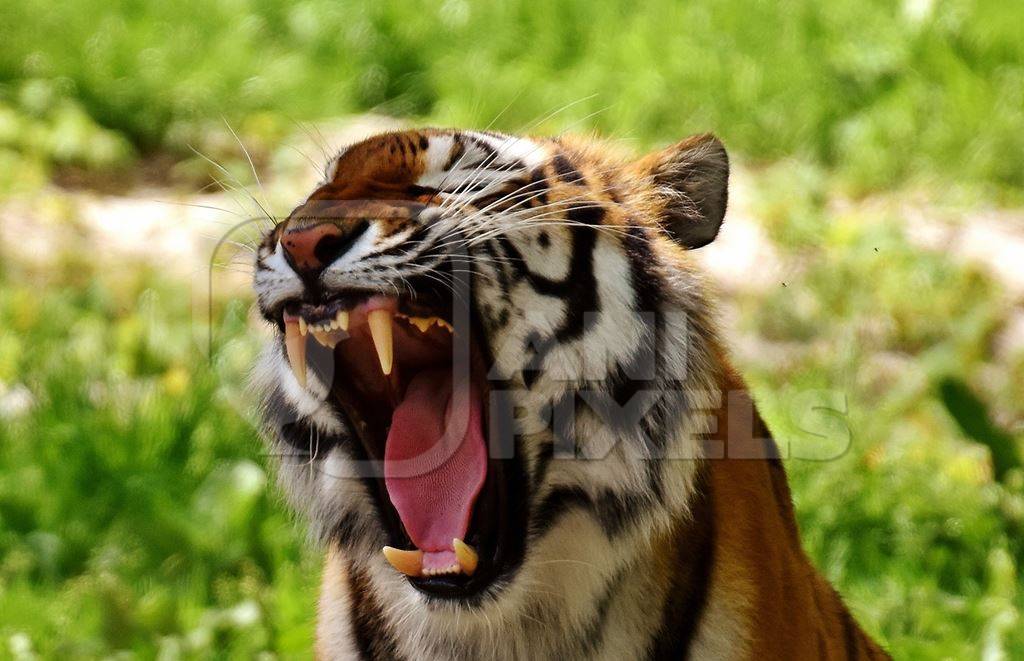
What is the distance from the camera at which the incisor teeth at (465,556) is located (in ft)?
4.98

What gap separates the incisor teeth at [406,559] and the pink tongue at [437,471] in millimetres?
16

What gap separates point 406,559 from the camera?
154 centimetres

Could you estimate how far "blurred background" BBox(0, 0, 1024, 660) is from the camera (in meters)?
2.63

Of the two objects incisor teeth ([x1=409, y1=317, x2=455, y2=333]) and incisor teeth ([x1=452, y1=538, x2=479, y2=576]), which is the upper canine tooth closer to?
incisor teeth ([x1=409, y1=317, x2=455, y2=333])

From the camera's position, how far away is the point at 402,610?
1.62 m

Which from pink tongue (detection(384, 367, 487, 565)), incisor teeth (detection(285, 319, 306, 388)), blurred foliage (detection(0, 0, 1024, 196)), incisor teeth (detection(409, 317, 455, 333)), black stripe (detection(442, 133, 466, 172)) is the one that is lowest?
pink tongue (detection(384, 367, 487, 565))

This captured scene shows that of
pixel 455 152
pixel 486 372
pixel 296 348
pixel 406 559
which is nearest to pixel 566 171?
pixel 455 152

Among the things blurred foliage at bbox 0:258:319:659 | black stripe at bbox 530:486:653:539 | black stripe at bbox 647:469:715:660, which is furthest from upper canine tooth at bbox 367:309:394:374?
blurred foliage at bbox 0:258:319:659

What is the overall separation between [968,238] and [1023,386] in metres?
0.62

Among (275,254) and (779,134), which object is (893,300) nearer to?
(779,134)

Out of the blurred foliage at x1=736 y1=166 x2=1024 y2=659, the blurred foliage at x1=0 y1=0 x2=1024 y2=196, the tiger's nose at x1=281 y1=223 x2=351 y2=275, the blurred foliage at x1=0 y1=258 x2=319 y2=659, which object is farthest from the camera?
the blurred foliage at x1=0 y1=0 x2=1024 y2=196

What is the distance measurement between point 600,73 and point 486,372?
3277mm

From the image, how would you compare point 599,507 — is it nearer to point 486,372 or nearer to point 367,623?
point 486,372

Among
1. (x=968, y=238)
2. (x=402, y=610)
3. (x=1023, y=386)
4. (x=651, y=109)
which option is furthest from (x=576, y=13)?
(x=402, y=610)
